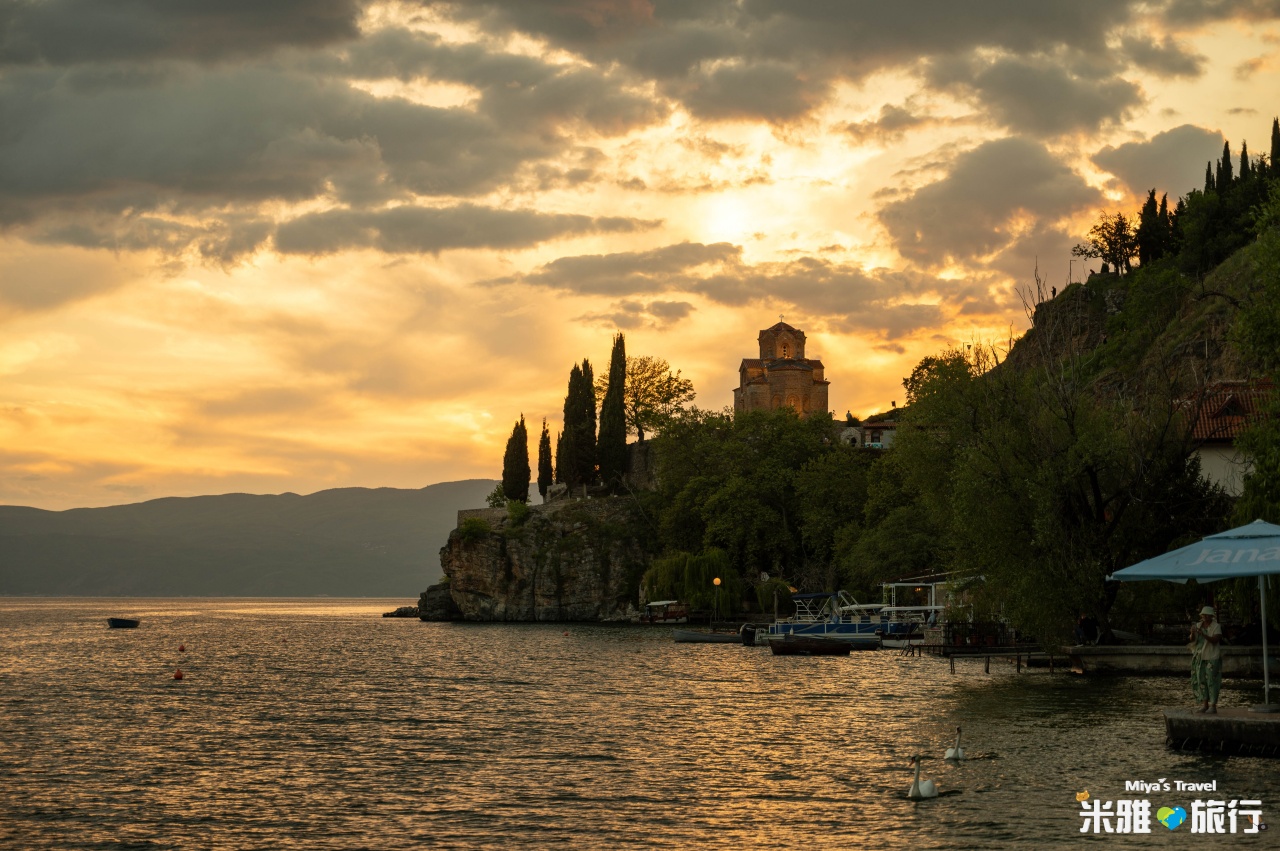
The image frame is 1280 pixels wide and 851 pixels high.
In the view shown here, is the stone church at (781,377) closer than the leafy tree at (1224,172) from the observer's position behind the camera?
No

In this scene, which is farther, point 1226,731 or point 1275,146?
point 1275,146

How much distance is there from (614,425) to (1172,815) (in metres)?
102

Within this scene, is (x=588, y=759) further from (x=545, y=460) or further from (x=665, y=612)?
(x=545, y=460)

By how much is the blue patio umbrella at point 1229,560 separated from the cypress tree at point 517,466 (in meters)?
103

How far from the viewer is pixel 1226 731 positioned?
22.2m

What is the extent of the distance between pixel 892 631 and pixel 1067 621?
27844 mm

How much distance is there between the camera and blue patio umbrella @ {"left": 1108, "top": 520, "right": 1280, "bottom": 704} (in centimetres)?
2312

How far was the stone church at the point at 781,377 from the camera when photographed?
137 metres

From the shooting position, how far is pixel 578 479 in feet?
399

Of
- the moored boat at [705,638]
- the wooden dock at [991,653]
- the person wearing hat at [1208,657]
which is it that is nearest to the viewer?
the person wearing hat at [1208,657]

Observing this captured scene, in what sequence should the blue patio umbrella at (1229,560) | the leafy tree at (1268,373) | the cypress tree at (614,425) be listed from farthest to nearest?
the cypress tree at (614,425) < the leafy tree at (1268,373) < the blue patio umbrella at (1229,560)

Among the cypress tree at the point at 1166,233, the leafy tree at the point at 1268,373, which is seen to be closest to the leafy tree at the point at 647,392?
the cypress tree at the point at 1166,233

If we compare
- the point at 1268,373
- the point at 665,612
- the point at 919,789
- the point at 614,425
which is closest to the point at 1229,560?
the point at 919,789

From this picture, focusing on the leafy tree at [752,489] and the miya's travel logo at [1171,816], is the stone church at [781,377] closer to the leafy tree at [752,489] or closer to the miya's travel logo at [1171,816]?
the leafy tree at [752,489]
